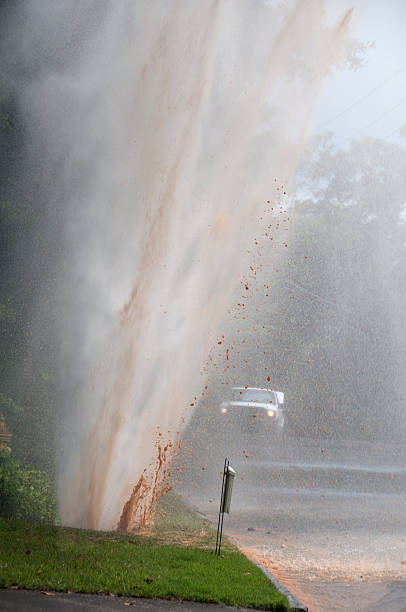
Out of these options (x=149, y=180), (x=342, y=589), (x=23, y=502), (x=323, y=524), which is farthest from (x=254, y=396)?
(x=342, y=589)

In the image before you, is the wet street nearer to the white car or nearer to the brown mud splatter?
the brown mud splatter

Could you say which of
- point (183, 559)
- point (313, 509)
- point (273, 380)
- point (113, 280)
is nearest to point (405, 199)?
point (273, 380)

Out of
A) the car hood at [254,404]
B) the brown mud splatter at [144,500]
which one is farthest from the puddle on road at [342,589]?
the car hood at [254,404]

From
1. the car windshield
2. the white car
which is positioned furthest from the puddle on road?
the car windshield

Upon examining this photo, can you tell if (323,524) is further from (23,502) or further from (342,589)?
(23,502)

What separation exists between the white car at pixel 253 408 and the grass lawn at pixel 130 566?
16.6 metres

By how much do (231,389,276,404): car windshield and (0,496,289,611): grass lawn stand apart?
1706 centimetres

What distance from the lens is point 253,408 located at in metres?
25.2

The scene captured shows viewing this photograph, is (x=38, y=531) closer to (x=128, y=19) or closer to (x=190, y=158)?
(x=190, y=158)

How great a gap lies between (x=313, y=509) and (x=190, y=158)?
6323 mm

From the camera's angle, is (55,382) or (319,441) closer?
(55,382)

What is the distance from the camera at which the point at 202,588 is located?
610 cm

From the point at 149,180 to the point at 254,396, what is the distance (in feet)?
55.2

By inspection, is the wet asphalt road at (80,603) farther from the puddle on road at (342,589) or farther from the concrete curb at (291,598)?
the puddle on road at (342,589)
